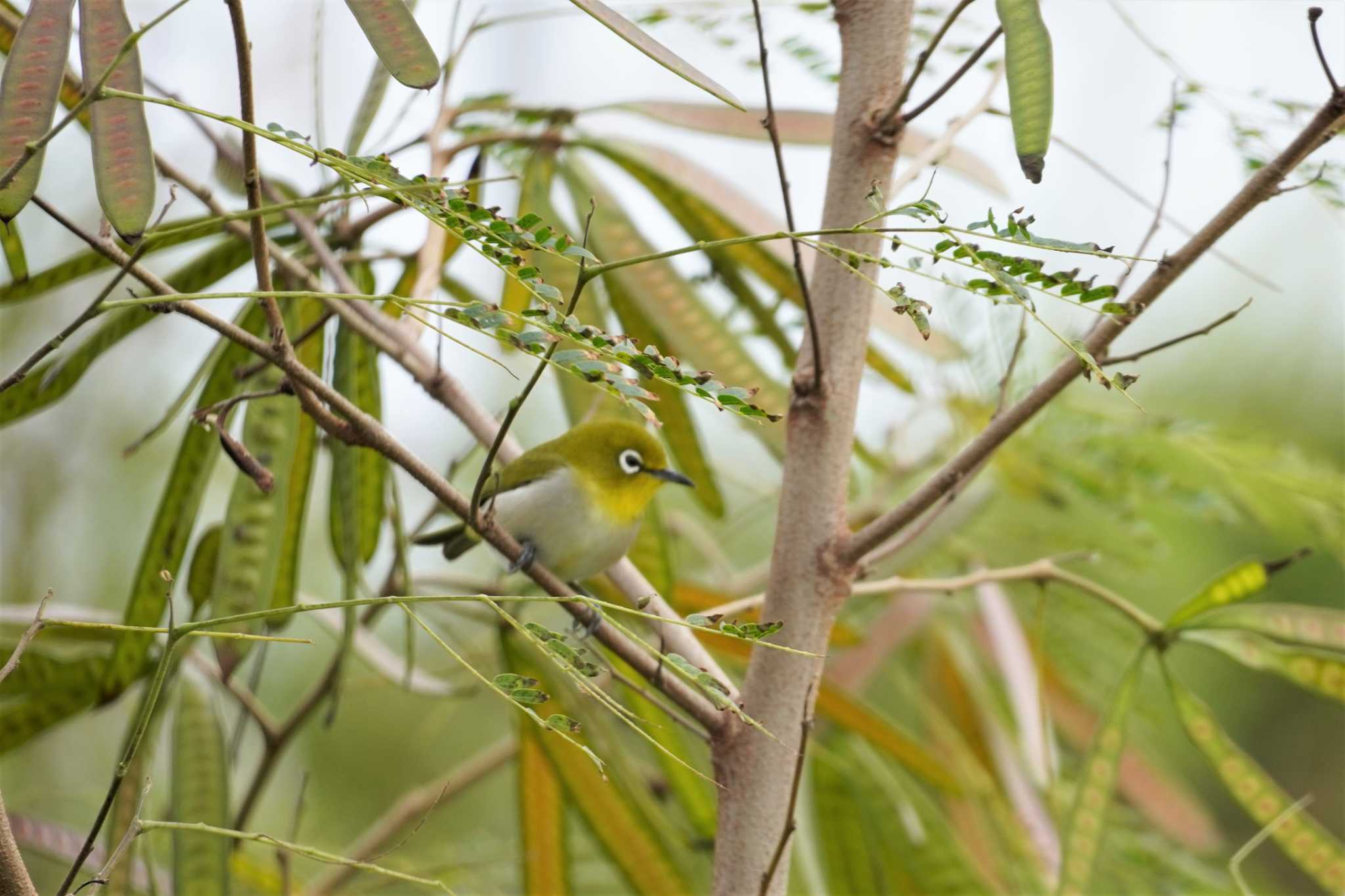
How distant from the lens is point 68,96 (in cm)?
125

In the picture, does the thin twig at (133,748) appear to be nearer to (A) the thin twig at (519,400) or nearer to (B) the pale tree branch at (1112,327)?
(A) the thin twig at (519,400)

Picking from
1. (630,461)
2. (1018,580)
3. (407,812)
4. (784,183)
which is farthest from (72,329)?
(407,812)

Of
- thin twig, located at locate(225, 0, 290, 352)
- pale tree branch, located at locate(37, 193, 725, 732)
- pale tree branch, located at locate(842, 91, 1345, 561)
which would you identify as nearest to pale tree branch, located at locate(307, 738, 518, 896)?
pale tree branch, located at locate(37, 193, 725, 732)

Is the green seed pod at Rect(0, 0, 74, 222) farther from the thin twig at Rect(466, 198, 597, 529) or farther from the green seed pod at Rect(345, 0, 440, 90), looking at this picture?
the thin twig at Rect(466, 198, 597, 529)

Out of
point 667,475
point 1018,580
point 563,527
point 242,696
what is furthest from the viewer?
point 667,475

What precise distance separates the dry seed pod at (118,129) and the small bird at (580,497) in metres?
0.98

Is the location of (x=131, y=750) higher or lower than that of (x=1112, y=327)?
lower

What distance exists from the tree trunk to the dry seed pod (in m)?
0.60

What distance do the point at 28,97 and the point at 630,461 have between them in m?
1.30

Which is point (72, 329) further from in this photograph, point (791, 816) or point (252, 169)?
point (791, 816)

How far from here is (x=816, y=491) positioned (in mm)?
1158

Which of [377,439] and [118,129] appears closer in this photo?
[118,129]

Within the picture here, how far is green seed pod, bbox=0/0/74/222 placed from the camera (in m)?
0.73

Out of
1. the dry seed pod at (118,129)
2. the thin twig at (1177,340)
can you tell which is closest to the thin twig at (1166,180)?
the thin twig at (1177,340)
